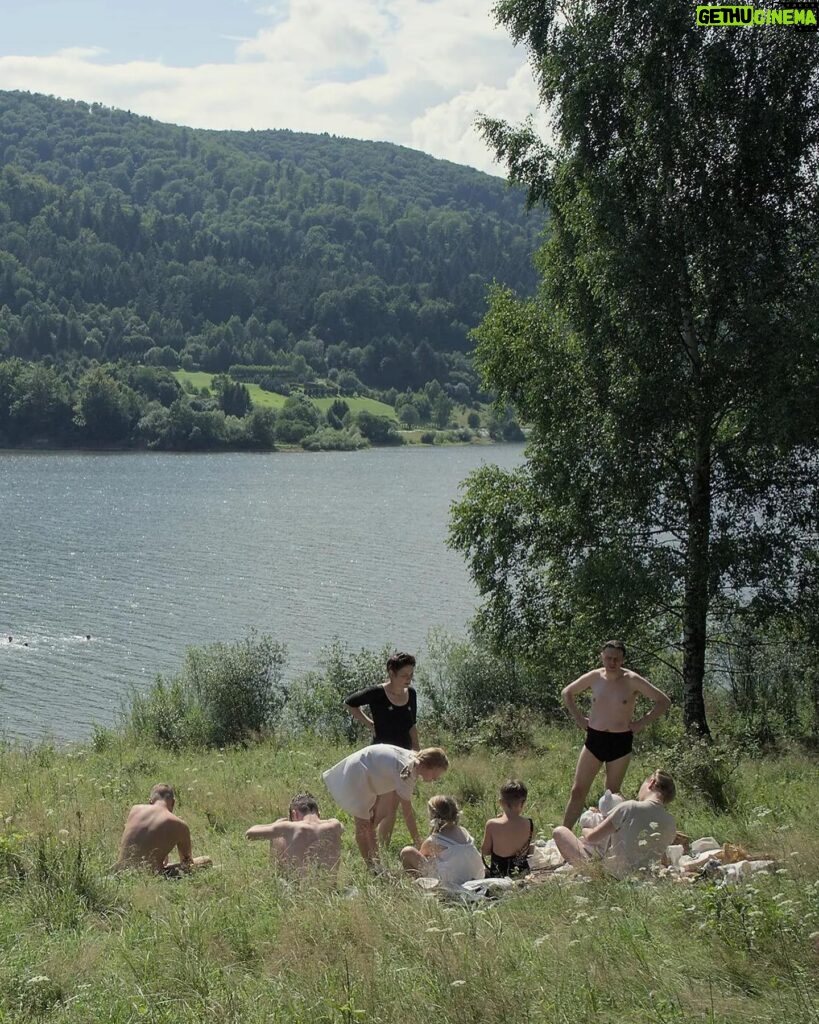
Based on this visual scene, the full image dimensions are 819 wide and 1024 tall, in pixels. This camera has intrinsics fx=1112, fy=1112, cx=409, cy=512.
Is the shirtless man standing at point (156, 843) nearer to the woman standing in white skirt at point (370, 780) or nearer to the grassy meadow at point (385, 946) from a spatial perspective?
the grassy meadow at point (385, 946)

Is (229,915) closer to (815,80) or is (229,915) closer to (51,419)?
(815,80)

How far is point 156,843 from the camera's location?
26.1 ft

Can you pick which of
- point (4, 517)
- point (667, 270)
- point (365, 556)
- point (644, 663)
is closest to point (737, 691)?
point (644, 663)

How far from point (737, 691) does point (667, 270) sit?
931 centimetres

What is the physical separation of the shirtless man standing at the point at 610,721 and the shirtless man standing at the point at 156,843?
319 centimetres

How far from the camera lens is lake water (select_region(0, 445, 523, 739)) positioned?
32750mm

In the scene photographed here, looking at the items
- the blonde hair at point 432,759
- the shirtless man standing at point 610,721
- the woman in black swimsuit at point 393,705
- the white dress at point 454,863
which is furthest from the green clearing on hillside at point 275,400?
the white dress at point 454,863

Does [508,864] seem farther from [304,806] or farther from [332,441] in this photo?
[332,441]

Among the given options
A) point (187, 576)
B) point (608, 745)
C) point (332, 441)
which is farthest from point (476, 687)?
point (332, 441)

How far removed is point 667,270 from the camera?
13562 mm

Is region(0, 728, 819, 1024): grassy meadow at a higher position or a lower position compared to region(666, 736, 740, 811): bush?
higher

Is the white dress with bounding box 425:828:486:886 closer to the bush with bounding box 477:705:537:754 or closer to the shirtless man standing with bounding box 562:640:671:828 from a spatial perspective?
the shirtless man standing with bounding box 562:640:671:828

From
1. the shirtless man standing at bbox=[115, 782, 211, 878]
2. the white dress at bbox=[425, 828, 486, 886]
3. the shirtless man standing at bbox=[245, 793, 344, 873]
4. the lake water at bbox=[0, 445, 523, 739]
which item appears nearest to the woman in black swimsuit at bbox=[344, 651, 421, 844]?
the shirtless man standing at bbox=[245, 793, 344, 873]

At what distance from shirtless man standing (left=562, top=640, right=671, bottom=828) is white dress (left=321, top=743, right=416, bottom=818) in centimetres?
203
